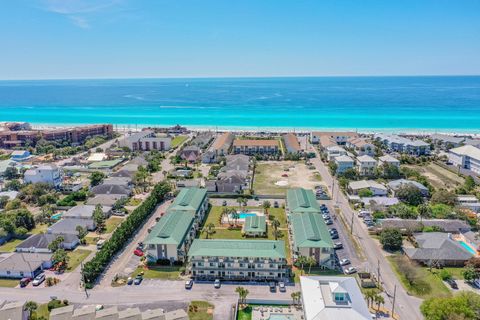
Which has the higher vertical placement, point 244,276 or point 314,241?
point 314,241

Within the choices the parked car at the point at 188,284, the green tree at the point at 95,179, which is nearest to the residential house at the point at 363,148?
the green tree at the point at 95,179

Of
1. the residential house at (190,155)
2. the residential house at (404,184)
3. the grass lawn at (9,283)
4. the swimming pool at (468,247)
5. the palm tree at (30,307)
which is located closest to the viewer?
the palm tree at (30,307)

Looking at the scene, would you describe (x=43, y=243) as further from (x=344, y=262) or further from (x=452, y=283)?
(x=452, y=283)

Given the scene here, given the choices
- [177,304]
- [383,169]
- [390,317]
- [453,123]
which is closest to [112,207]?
[177,304]

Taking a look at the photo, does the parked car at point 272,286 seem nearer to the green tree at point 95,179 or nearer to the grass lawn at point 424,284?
the grass lawn at point 424,284

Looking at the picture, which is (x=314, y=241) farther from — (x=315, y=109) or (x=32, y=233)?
(x=315, y=109)
